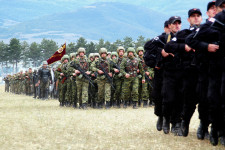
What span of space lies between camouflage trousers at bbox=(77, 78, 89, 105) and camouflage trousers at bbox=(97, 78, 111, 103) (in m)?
0.50

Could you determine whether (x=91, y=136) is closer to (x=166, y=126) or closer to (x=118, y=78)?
(x=166, y=126)

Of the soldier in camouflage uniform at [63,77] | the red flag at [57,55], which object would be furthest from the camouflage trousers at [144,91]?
the red flag at [57,55]

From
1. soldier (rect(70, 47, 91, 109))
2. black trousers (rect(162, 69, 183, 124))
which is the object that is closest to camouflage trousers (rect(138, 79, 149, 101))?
soldier (rect(70, 47, 91, 109))

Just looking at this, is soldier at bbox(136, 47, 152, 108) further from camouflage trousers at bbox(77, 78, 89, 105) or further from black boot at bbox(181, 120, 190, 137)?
black boot at bbox(181, 120, 190, 137)

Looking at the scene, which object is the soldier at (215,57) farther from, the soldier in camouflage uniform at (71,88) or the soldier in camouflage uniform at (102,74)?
the soldier in camouflage uniform at (71,88)

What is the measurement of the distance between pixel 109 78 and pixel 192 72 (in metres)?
8.45

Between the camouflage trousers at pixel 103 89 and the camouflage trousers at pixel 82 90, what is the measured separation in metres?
0.50

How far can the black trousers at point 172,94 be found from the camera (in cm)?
735

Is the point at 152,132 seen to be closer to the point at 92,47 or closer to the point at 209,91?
the point at 209,91

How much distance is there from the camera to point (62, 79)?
56.3ft

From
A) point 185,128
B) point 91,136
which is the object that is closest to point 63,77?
point 91,136

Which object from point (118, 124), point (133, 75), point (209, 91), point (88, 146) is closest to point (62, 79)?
point (133, 75)

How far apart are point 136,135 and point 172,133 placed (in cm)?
68

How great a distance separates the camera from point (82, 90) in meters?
15.4
